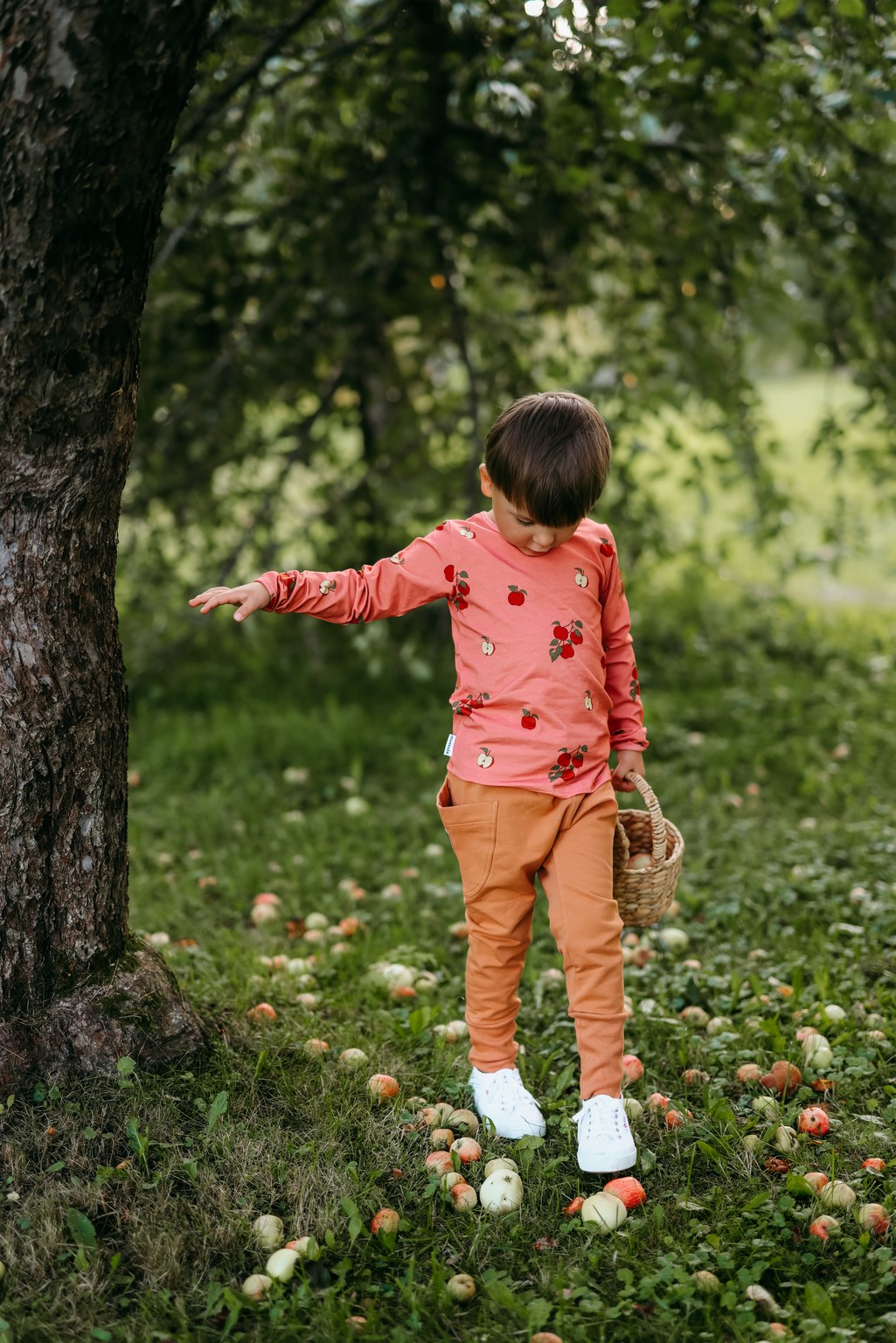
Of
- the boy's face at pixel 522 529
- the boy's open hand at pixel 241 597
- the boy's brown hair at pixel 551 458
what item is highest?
the boy's brown hair at pixel 551 458

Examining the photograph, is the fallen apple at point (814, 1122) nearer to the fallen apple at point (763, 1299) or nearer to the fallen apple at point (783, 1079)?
the fallen apple at point (783, 1079)

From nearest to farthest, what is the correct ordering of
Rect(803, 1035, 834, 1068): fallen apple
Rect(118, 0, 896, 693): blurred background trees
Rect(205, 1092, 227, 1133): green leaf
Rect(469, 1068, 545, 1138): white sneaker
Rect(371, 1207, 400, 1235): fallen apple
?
1. Rect(371, 1207, 400, 1235): fallen apple
2. Rect(205, 1092, 227, 1133): green leaf
3. Rect(469, 1068, 545, 1138): white sneaker
4. Rect(803, 1035, 834, 1068): fallen apple
5. Rect(118, 0, 896, 693): blurred background trees

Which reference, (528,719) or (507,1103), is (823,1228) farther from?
(528,719)

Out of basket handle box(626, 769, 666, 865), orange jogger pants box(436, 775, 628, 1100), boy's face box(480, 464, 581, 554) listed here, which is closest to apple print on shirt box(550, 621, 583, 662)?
boy's face box(480, 464, 581, 554)

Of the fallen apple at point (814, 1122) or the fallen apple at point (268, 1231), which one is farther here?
the fallen apple at point (814, 1122)

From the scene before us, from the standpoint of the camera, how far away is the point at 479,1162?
2.34m

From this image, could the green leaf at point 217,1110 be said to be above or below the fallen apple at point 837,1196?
above

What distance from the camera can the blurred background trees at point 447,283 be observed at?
4.27 meters

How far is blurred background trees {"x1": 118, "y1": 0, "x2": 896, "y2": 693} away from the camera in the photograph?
427cm

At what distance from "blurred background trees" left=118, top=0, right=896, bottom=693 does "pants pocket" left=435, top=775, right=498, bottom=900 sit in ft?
7.89

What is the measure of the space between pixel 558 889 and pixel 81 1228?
1.10m

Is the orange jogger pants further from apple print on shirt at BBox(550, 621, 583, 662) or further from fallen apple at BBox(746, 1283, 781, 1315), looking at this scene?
fallen apple at BBox(746, 1283, 781, 1315)

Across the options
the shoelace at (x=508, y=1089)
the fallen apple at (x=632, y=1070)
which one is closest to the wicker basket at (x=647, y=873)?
the fallen apple at (x=632, y=1070)

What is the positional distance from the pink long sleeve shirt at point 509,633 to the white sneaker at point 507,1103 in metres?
0.67
